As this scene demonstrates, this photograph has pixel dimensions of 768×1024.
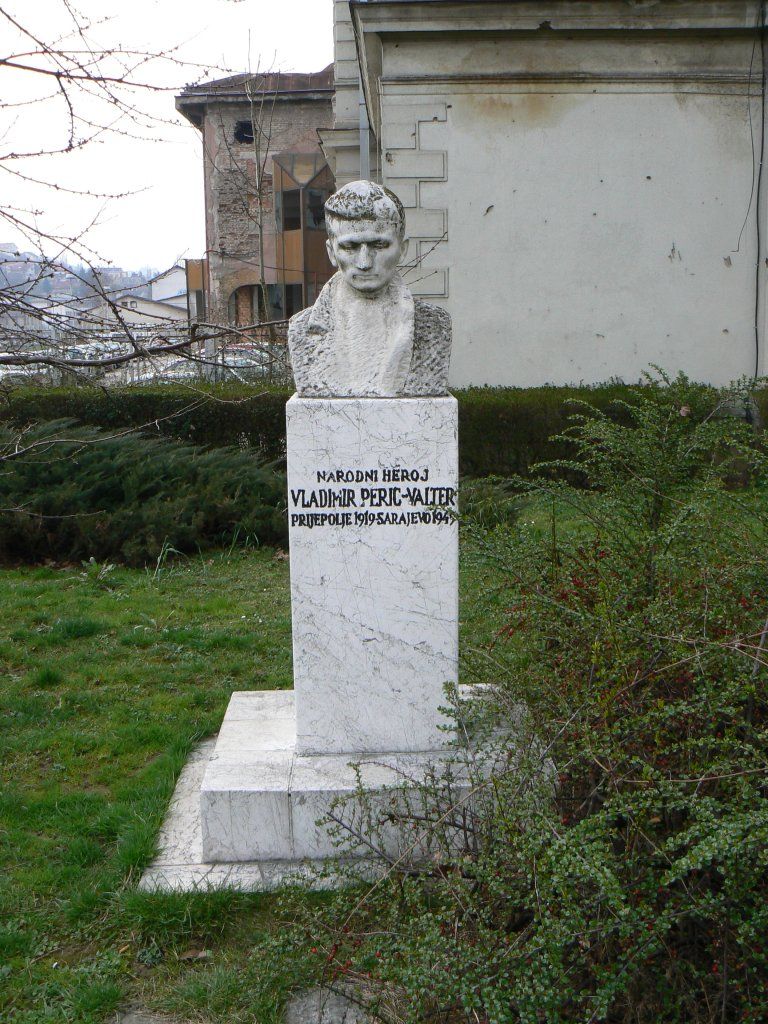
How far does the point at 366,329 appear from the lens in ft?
12.9

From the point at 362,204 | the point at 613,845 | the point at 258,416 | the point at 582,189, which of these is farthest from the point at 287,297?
the point at 613,845

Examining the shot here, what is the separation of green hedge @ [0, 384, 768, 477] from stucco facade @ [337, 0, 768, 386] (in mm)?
1478

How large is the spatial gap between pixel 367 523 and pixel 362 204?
1193 millimetres

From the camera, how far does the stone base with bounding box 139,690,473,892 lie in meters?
3.62

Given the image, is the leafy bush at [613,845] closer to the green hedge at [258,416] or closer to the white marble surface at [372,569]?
the white marble surface at [372,569]

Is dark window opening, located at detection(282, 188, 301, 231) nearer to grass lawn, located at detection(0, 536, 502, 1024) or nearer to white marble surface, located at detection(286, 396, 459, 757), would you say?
grass lawn, located at detection(0, 536, 502, 1024)

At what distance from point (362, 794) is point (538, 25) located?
11.2 metres

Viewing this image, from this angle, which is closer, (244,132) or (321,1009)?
(321,1009)

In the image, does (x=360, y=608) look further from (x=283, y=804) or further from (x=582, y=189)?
(x=582, y=189)

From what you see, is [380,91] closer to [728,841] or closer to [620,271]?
[620,271]

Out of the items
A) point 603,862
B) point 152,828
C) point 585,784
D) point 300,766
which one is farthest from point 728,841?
point 152,828

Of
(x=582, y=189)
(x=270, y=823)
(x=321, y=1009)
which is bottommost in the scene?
(x=321, y=1009)

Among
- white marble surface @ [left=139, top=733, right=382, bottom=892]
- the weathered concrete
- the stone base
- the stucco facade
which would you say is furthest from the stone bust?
the stucco facade

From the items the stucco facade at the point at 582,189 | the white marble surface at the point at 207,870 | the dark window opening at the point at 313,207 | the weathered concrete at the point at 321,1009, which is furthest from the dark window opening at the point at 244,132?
the weathered concrete at the point at 321,1009
